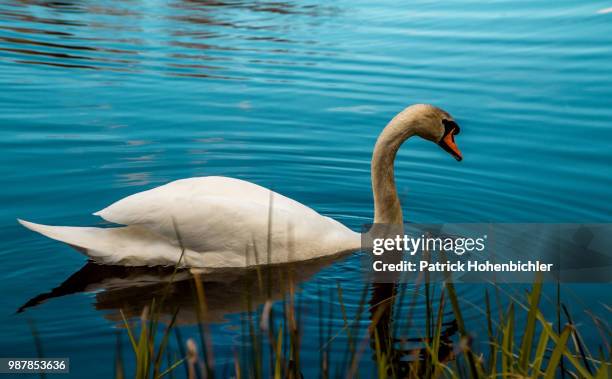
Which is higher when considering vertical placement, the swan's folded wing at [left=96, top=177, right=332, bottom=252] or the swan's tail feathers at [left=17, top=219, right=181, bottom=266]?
the swan's folded wing at [left=96, top=177, right=332, bottom=252]

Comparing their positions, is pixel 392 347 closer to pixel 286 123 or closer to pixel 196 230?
pixel 196 230

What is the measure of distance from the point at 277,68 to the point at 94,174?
5925 millimetres

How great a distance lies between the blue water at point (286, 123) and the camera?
6449 mm

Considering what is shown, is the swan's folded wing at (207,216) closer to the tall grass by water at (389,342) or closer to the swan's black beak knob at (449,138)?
the tall grass by water at (389,342)

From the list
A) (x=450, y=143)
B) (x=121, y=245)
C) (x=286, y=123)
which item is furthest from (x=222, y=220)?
(x=286, y=123)

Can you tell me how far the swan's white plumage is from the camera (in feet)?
20.5

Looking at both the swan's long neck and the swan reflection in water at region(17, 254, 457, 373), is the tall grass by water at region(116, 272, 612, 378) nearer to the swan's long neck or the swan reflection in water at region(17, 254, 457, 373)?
the swan reflection in water at region(17, 254, 457, 373)

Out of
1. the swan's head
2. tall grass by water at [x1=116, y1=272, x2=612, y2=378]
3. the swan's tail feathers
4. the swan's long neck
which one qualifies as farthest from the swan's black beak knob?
the swan's tail feathers

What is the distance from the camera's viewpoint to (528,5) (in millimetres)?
20734

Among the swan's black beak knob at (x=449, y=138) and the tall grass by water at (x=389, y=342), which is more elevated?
the swan's black beak knob at (x=449, y=138)

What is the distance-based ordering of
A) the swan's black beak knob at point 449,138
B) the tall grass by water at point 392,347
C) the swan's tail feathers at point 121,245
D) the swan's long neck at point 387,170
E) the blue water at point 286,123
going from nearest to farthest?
the tall grass by water at point 392,347, the swan's tail feathers at point 121,245, the blue water at point 286,123, the swan's long neck at point 387,170, the swan's black beak knob at point 449,138

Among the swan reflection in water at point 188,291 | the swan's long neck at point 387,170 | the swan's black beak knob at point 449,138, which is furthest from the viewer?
the swan's black beak knob at point 449,138

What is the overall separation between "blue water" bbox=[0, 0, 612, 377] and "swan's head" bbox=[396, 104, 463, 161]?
2.59 ft

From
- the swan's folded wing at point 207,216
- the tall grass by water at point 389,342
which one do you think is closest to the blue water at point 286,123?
the tall grass by water at point 389,342
